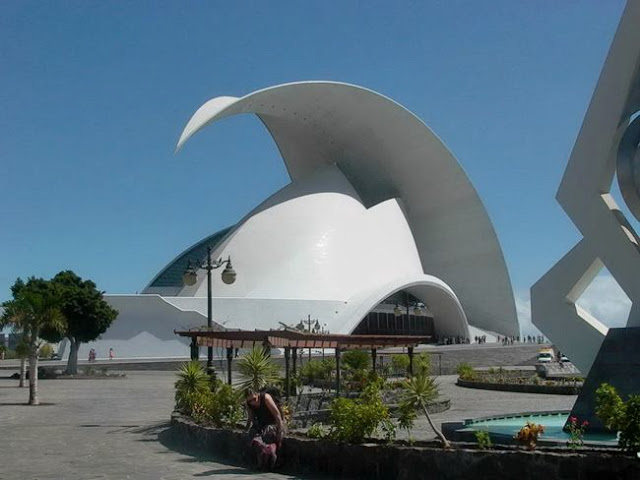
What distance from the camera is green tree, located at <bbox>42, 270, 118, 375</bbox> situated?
102 ft

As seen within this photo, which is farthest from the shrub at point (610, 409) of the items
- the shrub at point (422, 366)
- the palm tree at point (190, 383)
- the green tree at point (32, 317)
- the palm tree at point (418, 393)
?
the green tree at point (32, 317)

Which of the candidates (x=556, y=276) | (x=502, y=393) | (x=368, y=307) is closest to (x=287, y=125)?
(x=368, y=307)

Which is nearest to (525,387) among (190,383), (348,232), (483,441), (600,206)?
(600,206)

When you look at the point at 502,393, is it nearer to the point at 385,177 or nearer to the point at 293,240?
the point at 293,240

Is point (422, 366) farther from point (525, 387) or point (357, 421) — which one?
point (525, 387)

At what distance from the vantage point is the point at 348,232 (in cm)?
4625

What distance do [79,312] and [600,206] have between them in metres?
24.5

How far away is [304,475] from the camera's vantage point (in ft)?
27.8

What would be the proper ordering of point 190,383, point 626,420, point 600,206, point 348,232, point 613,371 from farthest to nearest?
point 348,232, point 190,383, point 600,206, point 613,371, point 626,420

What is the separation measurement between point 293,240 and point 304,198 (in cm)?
362

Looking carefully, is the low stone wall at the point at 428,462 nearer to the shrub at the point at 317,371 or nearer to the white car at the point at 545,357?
the shrub at the point at 317,371

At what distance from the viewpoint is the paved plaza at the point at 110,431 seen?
8.77 m

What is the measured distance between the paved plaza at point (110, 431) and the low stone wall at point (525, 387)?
0.67m

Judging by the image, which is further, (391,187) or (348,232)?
(391,187)
